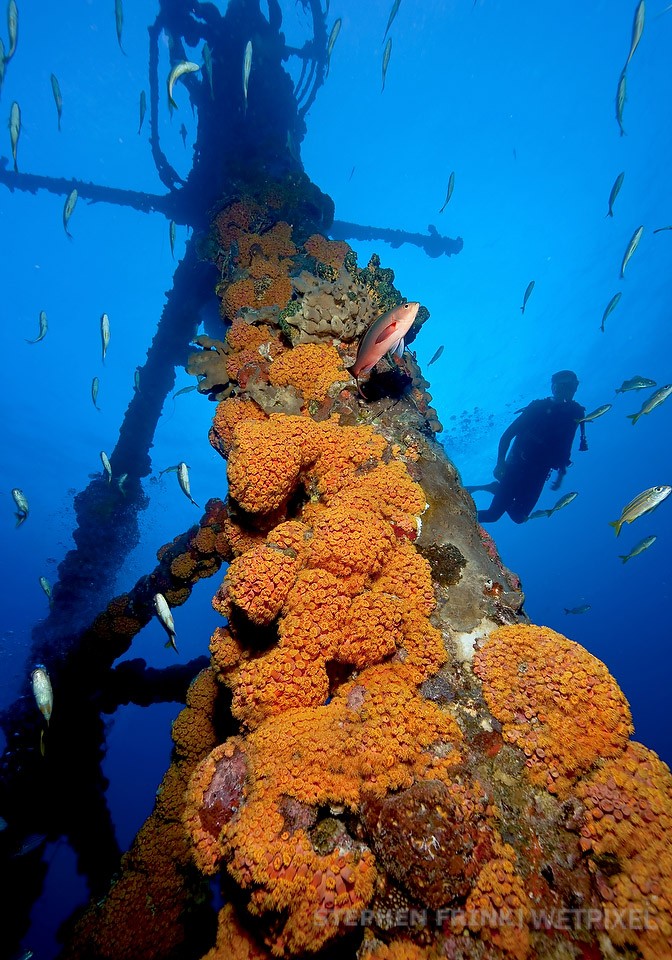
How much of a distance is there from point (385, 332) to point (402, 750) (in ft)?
7.85

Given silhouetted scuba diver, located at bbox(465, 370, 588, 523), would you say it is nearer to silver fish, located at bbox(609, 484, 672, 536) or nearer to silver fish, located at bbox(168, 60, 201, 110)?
silver fish, located at bbox(609, 484, 672, 536)

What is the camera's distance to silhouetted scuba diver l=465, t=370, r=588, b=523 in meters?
11.9

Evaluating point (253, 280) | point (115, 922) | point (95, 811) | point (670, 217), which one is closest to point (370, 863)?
point (115, 922)

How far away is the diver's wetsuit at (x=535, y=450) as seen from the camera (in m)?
11.8

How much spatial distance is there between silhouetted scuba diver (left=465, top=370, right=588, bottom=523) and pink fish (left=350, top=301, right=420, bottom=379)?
968cm

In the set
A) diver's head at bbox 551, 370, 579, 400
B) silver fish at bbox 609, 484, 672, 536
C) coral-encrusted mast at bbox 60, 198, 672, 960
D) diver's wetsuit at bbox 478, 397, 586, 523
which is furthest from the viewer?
diver's head at bbox 551, 370, 579, 400

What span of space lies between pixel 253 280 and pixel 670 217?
154 feet

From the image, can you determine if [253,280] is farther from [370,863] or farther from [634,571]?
[634,571]

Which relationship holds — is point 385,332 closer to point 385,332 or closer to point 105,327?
point 385,332

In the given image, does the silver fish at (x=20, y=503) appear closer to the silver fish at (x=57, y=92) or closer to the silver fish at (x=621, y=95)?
the silver fish at (x=57, y=92)

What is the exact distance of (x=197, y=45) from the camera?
12.8 metres

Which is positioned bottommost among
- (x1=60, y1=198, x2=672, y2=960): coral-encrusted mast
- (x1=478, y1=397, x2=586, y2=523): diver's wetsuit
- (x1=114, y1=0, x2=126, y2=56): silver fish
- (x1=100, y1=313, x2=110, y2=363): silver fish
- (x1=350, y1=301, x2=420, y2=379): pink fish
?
(x1=60, y1=198, x2=672, y2=960): coral-encrusted mast

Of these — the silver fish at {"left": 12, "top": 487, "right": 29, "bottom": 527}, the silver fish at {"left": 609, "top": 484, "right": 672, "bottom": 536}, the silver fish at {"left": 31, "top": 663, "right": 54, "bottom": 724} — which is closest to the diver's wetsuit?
the silver fish at {"left": 609, "top": 484, "right": 672, "bottom": 536}

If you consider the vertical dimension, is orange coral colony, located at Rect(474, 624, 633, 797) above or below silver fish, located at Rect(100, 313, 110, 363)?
below
